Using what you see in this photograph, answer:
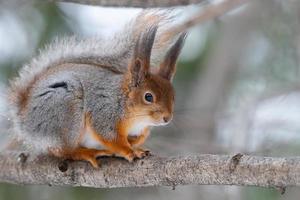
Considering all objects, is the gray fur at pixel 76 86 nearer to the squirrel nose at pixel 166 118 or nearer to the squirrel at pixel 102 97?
the squirrel at pixel 102 97

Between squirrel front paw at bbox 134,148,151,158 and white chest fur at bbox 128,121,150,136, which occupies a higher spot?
white chest fur at bbox 128,121,150,136

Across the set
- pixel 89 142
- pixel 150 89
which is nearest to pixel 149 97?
pixel 150 89

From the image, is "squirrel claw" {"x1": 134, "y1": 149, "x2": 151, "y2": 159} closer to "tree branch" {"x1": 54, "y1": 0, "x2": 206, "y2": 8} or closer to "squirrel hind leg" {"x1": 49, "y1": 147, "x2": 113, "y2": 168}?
"squirrel hind leg" {"x1": 49, "y1": 147, "x2": 113, "y2": 168}

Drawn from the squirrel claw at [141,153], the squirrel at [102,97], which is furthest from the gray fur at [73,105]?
the squirrel claw at [141,153]

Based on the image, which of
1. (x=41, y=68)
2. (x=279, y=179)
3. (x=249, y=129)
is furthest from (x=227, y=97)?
(x=279, y=179)

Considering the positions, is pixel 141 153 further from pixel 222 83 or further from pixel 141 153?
pixel 222 83

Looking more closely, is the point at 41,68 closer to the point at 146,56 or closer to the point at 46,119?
the point at 46,119

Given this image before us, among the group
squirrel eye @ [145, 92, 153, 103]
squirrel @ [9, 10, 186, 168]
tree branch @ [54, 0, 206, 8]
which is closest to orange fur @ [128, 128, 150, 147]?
squirrel @ [9, 10, 186, 168]
